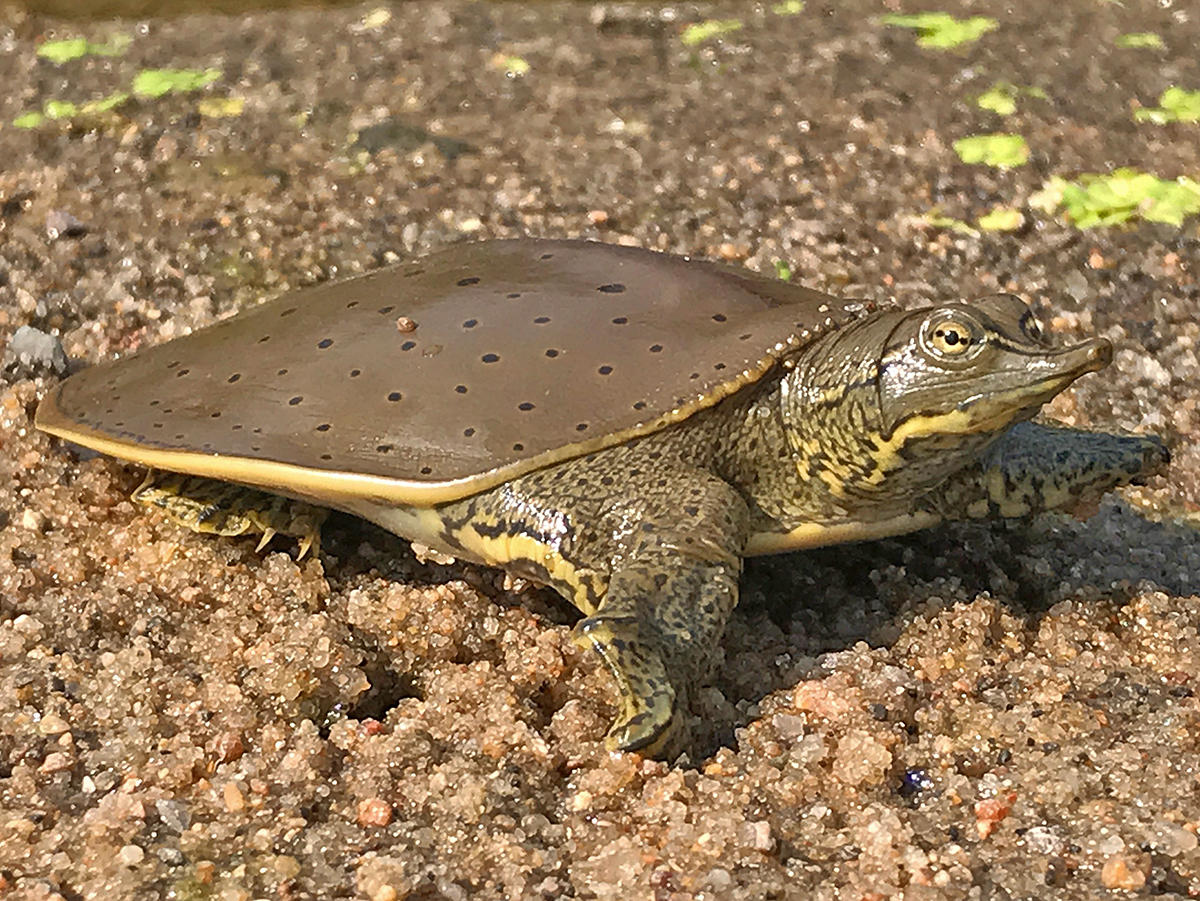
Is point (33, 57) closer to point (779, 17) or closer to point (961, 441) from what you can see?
point (779, 17)

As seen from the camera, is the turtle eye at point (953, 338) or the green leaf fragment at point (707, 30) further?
the green leaf fragment at point (707, 30)

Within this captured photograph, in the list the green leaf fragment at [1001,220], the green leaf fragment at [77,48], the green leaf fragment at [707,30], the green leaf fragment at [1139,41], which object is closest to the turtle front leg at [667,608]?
the green leaf fragment at [1001,220]

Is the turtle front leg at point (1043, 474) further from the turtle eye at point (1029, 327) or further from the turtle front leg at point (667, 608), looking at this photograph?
the turtle front leg at point (667, 608)

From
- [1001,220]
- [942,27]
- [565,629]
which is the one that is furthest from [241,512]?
[942,27]

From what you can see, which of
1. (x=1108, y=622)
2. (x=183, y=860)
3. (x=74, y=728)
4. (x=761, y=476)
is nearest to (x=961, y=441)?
(x=761, y=476)

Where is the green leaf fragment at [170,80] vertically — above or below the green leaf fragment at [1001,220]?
above

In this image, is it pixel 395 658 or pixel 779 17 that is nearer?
pixel 395 658
